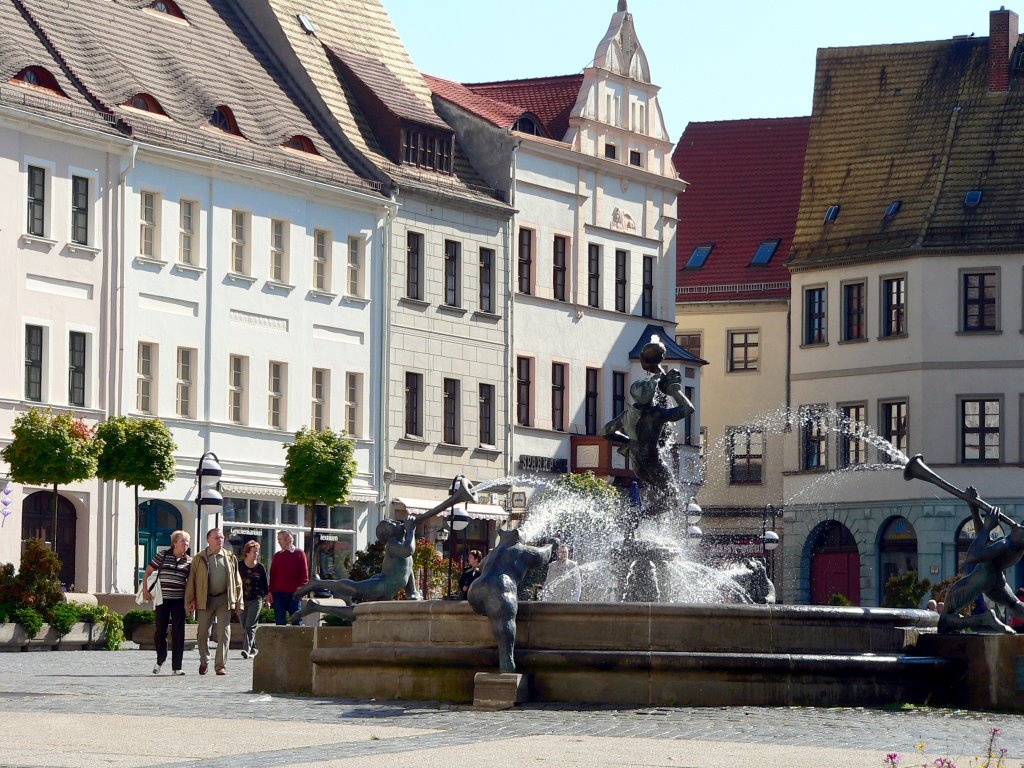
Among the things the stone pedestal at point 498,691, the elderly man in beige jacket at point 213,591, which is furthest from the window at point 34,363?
the stone pedestal at point 498,691

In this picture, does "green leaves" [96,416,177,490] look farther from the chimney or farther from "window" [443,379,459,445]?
the chimney

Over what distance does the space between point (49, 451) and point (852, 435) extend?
1216 inches

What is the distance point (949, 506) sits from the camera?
66562 millimetres

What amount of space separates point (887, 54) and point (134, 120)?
Answer: 29.3 meters

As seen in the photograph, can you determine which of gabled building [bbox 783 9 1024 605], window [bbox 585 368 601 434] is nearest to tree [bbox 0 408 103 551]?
window [bbox 585 368 601 434]

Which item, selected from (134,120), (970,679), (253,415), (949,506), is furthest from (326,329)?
(970,679)

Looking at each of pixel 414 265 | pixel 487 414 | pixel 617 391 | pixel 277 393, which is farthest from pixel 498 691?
pixel 617 391

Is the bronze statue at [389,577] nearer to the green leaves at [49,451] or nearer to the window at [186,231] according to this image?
the green leaves at [49,451]

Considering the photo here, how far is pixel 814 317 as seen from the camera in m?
71.7

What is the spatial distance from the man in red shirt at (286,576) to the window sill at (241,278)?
72.1 ft

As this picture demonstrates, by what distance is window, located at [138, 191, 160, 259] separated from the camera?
170ft

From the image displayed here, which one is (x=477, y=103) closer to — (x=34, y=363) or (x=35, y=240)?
(x=35, y=240)

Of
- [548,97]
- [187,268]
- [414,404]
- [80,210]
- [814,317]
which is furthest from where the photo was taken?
[814,317]

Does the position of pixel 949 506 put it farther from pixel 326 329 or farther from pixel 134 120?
pixel 134 120
